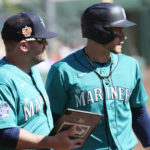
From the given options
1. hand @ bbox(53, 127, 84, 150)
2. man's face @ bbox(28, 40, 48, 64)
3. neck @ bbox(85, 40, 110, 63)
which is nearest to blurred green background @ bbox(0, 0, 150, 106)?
neck @ bbox(85, 40, 110, 63)

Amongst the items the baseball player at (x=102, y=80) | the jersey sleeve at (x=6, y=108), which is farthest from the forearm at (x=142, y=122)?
the jersey sleeve at (x=6, y=108)

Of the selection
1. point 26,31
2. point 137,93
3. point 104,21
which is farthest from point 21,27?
point 137,93

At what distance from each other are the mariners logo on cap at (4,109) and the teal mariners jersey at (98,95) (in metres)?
0.72

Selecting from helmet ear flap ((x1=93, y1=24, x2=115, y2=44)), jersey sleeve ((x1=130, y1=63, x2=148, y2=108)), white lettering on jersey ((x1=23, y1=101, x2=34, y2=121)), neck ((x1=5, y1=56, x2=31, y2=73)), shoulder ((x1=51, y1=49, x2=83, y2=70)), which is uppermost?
helmet ear flap ((x1=93, y1=24, x2=115, y2=44))

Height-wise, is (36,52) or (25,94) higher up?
(36,52)

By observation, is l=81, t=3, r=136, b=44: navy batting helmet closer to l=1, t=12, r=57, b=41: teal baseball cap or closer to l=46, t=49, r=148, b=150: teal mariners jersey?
l=46, t=49, r=148, b=150: teal mariners jersey

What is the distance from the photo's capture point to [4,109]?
3207 millimetres

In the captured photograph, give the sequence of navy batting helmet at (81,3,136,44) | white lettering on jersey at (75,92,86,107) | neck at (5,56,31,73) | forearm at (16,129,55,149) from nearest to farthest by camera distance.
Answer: forearm at (16,129,55,149) < neck at (5,56,31,73) < white lettering on jersey at (75,92,86,107) < navy batting helmet at (81,3,136,44)

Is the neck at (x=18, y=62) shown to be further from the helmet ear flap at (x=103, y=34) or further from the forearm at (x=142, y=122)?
the forearm at (x=142, y=122)

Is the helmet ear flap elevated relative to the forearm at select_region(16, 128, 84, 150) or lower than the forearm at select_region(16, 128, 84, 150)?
elevated

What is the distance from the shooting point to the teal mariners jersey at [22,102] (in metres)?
3.22

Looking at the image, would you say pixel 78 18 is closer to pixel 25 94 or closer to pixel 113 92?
pixel 113 92

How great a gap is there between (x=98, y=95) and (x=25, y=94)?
72 centimetres

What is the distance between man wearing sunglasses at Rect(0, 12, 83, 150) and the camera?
3.22 metres
